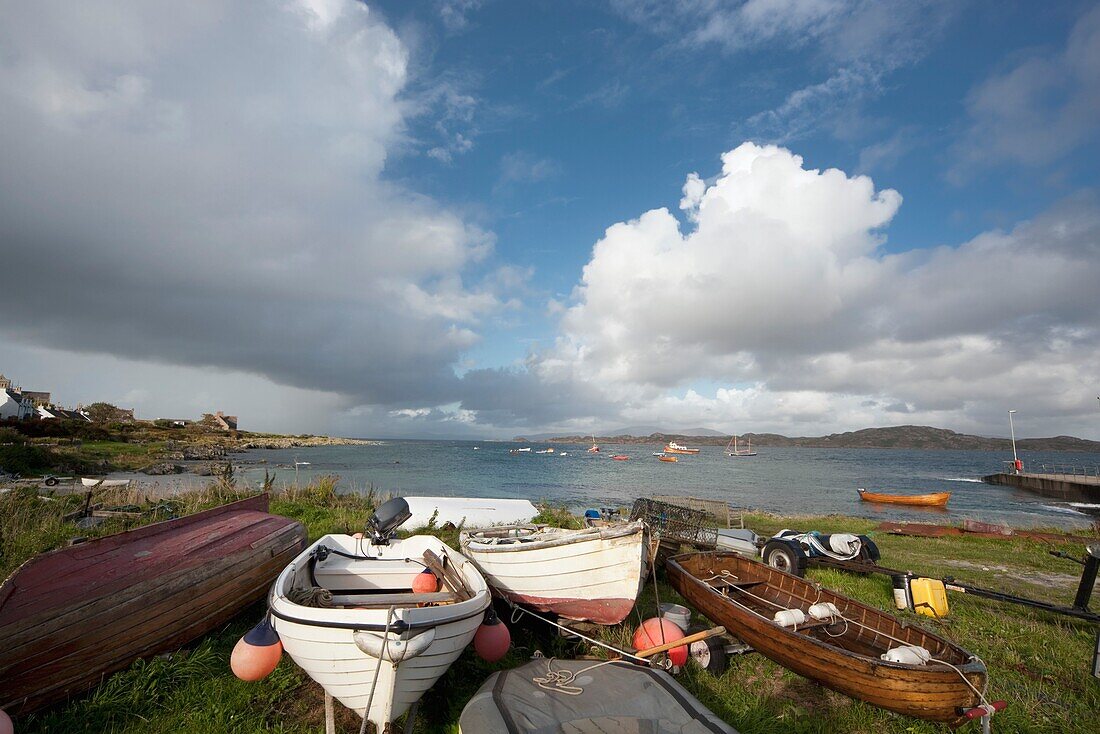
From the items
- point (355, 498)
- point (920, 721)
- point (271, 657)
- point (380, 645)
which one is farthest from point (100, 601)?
point (355, 498)

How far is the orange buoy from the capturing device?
454 centimetres

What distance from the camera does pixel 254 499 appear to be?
9.66m

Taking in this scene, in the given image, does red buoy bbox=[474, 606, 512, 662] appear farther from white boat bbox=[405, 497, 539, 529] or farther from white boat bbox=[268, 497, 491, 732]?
white boat bbox=[405, 497, 539, 529]

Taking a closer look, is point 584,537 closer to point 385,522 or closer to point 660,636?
point 660,636

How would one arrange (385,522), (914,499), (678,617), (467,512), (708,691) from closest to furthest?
1. (708,691)
2. (678,617)
3. (385,522)
4. (467,512)
5. (914,499)

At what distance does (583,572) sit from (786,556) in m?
4.96

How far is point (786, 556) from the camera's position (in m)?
8.96

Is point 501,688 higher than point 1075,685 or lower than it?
higher

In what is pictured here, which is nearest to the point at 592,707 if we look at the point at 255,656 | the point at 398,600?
the point at 398,600

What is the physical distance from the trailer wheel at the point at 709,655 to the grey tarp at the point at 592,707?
1.43m

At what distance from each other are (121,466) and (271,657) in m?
35.8

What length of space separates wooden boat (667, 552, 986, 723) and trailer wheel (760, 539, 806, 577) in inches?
41.3

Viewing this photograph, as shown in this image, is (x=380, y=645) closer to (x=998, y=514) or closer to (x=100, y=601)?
(x=100, y=601)

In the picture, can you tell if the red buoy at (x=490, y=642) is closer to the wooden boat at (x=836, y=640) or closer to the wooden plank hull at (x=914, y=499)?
the wooden boat at (x=836, y=640)
